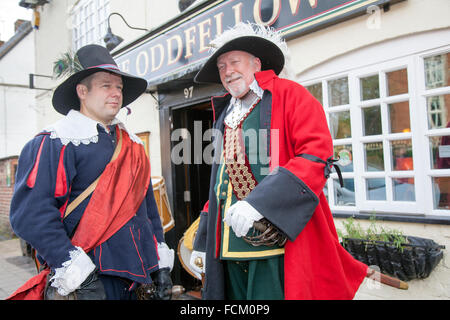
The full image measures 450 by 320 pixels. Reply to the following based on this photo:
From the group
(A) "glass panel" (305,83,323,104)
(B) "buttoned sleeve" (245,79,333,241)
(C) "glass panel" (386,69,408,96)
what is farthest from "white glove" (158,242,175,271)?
(C) "glass panel" (386,69,408,96)

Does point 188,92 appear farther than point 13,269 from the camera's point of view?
No

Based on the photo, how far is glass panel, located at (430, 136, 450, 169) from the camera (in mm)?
2418

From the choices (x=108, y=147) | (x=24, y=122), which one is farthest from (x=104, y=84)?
(x=24, y=122)

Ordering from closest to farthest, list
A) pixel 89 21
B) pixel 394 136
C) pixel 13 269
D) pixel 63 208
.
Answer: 1. pixel 63 208
2. pixel 394 136
3. pixel 13 269
4. pixel 89 21

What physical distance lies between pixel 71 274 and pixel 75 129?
725 millimetres

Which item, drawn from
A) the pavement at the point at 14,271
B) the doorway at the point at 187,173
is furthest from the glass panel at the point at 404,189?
the pavement at the point at 14,271

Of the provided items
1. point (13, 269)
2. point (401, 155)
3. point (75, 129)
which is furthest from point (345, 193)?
point (13, 269)

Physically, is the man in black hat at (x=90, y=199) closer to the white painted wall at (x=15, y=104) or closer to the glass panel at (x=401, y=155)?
the glass panel at (x=401, y=155)

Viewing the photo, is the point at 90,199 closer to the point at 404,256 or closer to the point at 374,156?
the point at 404,256

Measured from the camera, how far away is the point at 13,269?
5.84m

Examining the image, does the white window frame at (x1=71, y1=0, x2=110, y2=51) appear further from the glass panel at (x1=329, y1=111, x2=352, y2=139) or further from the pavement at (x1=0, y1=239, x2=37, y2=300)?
the glass panel at (x1=329, y1=111, x2=352, y2=139)

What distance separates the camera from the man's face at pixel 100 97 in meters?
1.92

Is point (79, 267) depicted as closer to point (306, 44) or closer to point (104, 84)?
point (104, 84)
